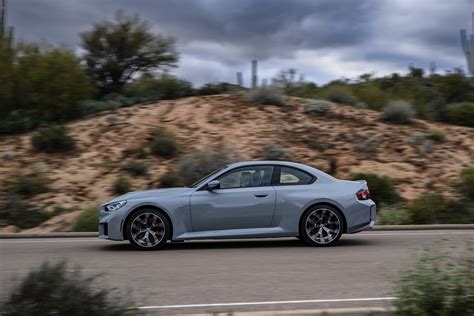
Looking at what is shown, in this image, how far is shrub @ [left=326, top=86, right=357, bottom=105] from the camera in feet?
97.0

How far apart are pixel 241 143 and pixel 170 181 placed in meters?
4.63

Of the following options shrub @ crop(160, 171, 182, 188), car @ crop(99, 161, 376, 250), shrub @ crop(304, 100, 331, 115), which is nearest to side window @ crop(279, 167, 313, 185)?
car @ crop(99, 161, 376, 250)

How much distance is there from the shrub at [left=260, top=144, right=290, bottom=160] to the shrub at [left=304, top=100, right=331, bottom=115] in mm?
4847

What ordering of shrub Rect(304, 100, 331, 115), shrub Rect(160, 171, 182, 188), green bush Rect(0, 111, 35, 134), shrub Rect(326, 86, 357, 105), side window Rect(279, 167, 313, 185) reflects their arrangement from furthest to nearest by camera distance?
shrub Rect(326, 86, 357, 105) → shrub Rect(304, 100, 331, 115) → green bush Rect(0, 111, 35, 134) → shrub Rect(160, 171, 182, 188) → side window Rect(279, 167, 313, 185)

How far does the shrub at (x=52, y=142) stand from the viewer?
76.3 feet

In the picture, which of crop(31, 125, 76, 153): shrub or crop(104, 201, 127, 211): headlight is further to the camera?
crop(31, 125, 76, 153): shrub

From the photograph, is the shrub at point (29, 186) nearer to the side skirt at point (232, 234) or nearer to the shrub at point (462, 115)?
the side skirt at point (232, 234)

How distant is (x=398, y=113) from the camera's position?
26.1m

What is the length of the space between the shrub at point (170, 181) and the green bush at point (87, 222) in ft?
14.1

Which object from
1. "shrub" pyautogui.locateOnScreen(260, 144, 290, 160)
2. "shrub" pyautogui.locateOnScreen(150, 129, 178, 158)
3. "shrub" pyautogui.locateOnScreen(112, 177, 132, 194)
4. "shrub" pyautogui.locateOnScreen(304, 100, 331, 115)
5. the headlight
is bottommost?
the headlight

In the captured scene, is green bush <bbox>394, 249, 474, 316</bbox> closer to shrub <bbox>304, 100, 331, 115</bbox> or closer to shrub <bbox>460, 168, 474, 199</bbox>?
shrub <bbox>460, 168, 474, 199</bbox>

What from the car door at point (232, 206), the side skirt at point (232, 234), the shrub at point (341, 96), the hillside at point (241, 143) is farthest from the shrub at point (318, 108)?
the side skirt at point (232, 234)

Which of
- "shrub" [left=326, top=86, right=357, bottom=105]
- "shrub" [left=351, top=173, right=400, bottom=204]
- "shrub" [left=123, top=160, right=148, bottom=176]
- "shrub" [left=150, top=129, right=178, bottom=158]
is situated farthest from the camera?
"shrub" [left=326, top=86, right=357, bottom=105]

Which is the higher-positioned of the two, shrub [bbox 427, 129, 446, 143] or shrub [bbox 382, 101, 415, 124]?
shrub [bbox 382, 101, 415, 124]
